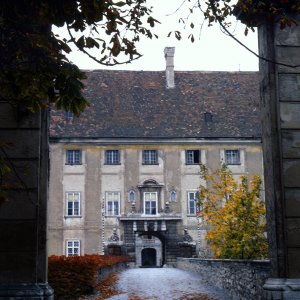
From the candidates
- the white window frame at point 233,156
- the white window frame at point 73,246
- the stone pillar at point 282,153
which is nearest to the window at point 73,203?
the white window frame at point 73,246

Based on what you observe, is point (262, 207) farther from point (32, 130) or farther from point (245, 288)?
point (32, 130)

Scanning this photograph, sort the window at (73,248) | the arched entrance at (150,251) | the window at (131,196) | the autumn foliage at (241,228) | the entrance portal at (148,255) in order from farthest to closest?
1. the entrance portal at (148,255)
2. the arched entrance at (150,251)
3. the window at (131,196)
4. the window at (73,248)
5. the autumn foliage at (241,228)

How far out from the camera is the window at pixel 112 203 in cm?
3459

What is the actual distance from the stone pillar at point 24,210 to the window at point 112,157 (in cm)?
2669

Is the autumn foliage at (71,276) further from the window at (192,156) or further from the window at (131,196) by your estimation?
the window at (192,156)

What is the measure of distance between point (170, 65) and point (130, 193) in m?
9.62

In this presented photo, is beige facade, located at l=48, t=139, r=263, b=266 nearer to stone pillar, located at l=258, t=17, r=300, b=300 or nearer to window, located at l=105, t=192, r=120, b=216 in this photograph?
window, located at l=105, t=192, r=120, b=216

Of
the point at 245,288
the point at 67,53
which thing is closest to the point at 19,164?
the point at 67,53

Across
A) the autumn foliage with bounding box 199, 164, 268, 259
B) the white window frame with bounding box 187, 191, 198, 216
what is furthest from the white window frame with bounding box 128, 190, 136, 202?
the autumn foliage with bounding box 199, 164, 268, 259

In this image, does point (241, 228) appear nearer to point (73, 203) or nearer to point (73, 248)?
point (73, 248)

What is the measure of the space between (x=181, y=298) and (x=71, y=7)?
11340 mm

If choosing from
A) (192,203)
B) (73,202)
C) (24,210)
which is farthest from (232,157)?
(24,210)

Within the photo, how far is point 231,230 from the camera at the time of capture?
19.4 metres

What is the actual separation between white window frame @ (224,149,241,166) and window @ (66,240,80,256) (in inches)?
412
